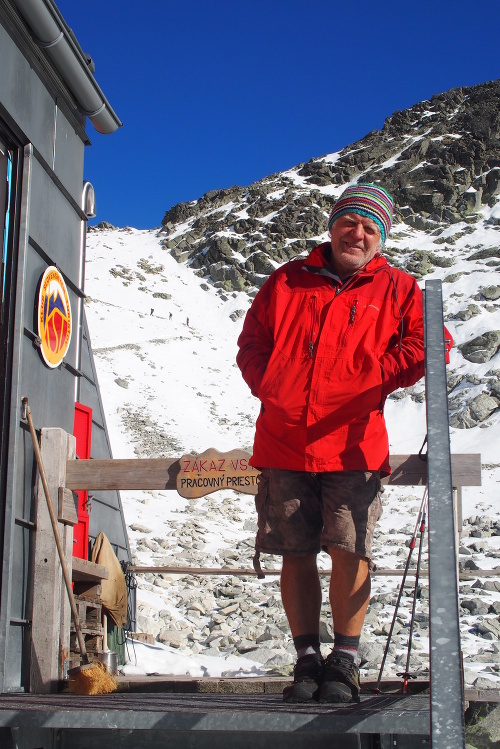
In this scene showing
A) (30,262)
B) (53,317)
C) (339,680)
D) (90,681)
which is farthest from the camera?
(53,317)

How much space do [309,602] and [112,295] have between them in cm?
4453

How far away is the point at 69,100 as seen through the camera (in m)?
5.43

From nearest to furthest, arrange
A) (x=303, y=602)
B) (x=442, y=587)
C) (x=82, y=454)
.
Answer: (x=442, y=587)
(x=303, y=602)
(x=82, y=454)

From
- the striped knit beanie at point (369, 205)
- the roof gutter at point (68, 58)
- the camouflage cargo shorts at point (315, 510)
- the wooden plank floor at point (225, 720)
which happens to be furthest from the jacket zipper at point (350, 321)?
the roof gutter at point (68, 58)

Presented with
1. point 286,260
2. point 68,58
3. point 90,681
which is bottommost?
point 90,681

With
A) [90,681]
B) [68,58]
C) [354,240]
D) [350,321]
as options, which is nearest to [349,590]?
[350,321]

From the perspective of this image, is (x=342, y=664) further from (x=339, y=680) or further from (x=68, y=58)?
(x=68, y=58)

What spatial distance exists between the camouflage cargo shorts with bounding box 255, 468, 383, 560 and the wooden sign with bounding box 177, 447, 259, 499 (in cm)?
128

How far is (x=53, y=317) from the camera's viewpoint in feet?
16.0

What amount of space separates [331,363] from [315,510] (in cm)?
54

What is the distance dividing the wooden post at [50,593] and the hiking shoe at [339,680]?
179 cm

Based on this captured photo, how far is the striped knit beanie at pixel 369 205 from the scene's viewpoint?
3.18 m

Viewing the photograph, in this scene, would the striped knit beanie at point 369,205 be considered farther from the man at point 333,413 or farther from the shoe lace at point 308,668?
the shoe lace at point 308,668

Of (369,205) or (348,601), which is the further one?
(369,205)
